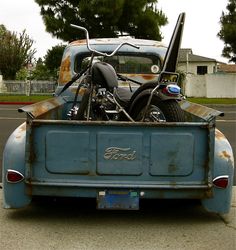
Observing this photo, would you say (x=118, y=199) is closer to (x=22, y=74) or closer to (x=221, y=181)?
(x=221, y=181)

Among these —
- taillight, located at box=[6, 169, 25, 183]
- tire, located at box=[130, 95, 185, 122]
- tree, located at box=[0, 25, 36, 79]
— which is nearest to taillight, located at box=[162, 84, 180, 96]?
tire, located at box=[130, 95, 185, 122]

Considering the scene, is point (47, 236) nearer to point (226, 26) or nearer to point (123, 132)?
point (123, 132)

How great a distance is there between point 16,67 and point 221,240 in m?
45.6

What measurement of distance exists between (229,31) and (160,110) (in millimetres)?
27455

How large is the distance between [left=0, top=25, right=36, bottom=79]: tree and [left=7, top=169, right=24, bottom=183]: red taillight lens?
44.3 m

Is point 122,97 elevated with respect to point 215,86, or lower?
elevated

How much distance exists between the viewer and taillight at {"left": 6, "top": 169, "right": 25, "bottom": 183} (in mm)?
4969

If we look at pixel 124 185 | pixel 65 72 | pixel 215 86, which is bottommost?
pixel 124 185

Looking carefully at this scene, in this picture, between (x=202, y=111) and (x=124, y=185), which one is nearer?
(x=124, y=185)

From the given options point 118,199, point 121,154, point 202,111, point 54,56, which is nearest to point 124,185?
point 118,199

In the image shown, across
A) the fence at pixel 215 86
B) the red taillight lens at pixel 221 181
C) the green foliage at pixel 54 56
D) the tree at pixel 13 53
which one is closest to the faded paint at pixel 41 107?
the red taillight lens at pixel 221 181

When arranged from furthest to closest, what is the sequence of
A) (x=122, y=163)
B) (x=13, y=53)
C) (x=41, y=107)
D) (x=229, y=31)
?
(x=13, y=53) → (x=229, y=31) → (x=41, y=107) → (x=122, y=163)

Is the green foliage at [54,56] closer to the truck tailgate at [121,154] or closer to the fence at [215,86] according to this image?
the fence at [215,86]

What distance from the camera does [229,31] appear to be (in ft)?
104
